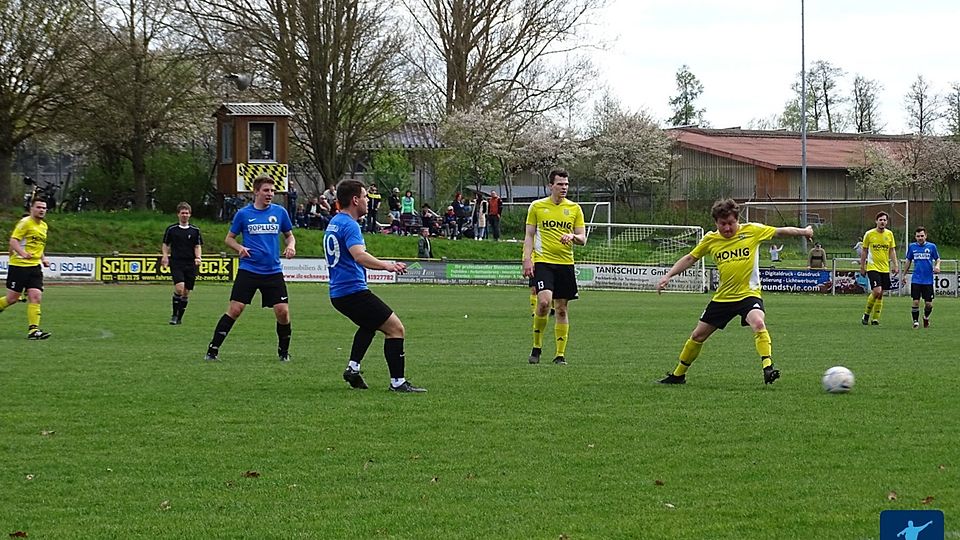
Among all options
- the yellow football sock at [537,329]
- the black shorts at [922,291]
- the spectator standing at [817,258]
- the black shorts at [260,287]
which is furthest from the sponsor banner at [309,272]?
the yellow football sock at [537,329]

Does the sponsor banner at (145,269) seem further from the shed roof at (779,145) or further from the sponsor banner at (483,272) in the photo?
the shed roof at (779,145)

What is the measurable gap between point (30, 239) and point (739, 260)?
10168mm

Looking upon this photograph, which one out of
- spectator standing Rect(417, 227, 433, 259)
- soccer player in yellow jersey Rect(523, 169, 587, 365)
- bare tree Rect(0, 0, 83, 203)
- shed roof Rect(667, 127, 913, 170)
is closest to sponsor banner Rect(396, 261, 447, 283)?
spectator standing Rect(417, 227, 433, 259)

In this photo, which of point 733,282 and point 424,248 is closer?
point 733,282

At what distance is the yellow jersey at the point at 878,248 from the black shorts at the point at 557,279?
11.0m

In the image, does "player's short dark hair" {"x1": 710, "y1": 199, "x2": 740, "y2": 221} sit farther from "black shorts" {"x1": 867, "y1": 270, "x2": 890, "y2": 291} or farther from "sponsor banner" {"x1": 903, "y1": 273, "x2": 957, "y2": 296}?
"sponsor banner" {"x1": 903, "y1": 273, "x2": 957, "y2": 296}

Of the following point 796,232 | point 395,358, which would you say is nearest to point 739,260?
point 796,232

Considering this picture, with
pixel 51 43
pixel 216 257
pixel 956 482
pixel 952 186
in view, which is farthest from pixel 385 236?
pixel 956 482

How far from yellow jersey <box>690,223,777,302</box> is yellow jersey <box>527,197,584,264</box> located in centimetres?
236

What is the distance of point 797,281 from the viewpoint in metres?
38.2

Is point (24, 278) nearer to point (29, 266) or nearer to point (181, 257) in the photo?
point (29, 266)

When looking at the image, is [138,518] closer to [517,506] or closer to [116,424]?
[517,506]

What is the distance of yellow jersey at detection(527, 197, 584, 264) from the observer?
13.4 meters

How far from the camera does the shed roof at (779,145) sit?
64875 mm
